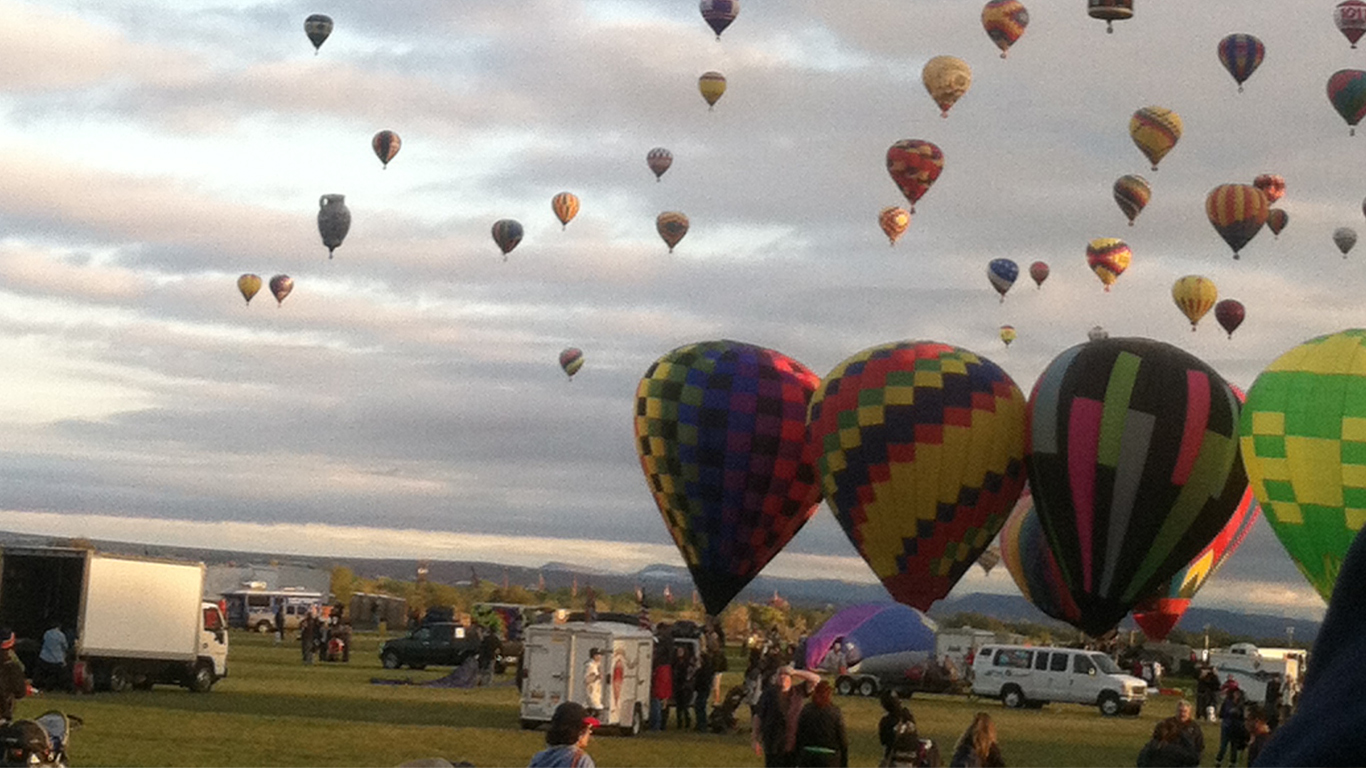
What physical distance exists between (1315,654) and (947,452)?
31194 millimetres

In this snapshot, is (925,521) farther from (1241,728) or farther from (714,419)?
(1241,728)

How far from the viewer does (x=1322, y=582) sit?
28.7 metres

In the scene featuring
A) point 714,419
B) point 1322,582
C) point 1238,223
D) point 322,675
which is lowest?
point 322,675

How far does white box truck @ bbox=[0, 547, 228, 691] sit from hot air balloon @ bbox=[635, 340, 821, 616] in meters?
9.82

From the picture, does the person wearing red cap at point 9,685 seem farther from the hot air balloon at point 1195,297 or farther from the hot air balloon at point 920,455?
the hot air balloon at point 1195,297

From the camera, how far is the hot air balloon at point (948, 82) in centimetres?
4462

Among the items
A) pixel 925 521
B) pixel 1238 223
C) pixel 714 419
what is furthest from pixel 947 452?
pixel 1238 223

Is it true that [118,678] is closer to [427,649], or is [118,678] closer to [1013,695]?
[427,649]

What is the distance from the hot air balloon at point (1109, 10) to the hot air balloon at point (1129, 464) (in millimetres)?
10086

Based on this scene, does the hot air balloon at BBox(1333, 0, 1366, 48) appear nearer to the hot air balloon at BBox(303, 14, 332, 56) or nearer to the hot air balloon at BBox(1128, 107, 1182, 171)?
the hot air balloon at BBox(1128, 107, 1182, 171)

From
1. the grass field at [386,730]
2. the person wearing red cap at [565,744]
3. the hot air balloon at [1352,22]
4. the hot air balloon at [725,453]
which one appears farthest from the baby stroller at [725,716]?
the hot air balloon at [1352,22]

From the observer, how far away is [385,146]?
53562 mm

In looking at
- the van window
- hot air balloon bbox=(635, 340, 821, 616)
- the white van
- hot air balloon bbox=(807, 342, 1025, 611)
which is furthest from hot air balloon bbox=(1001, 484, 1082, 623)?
hot air balloon bbox=(635, 340, 821, 616)

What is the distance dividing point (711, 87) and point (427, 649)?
19.0 meters
